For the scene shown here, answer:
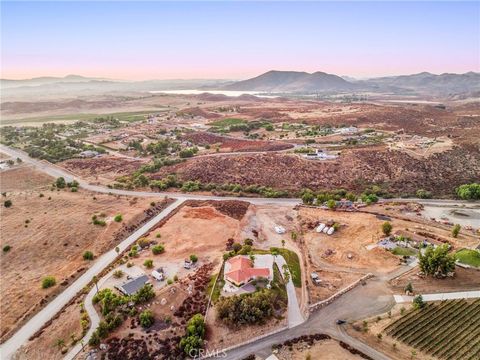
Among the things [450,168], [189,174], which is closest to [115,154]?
[189,174]

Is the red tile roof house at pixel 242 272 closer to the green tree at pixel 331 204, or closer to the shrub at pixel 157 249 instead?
the shrub at pixel 157 249

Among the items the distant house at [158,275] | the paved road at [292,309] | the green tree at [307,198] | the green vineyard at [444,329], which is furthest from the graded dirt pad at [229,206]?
the green vineyard at [444,329]

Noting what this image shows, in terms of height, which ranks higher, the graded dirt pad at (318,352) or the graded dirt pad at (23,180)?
the graded dirt pad at (318,352)

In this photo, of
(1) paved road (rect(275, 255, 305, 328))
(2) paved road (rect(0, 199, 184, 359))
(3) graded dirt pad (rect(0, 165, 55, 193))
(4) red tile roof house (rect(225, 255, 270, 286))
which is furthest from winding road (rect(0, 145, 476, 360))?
(3) graded dirt pad (rect(0, 165, 55, 193))

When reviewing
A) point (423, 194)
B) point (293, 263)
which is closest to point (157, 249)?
point (293, 263)

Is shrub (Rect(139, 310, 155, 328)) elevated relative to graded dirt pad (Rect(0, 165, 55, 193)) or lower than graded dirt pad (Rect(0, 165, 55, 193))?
elevated

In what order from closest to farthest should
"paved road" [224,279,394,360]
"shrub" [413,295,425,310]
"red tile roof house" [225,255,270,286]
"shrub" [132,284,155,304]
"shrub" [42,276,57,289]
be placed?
"paved road" [224,279,394,360]
"shrub" [413,295,425,310]
"shrub" [132,284,155,304]
"red tile roof house" [225,255,270,286]
"shrub" [42,276,57,289]

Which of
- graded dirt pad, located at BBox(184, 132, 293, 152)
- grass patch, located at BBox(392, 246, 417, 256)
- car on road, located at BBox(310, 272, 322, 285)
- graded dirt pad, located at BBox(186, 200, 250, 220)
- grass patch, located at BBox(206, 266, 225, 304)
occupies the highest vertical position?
graded dirt pad, located at BBox(184, 132, 293, 152)

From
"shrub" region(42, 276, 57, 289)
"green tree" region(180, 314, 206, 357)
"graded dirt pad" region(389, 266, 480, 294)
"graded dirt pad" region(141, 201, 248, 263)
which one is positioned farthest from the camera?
"graded dirt pad" region(141, 201, 248, 263)

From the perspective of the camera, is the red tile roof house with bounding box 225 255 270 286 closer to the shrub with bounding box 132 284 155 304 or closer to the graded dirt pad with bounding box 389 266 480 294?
the shrub with bounding box 132 284 155 304
